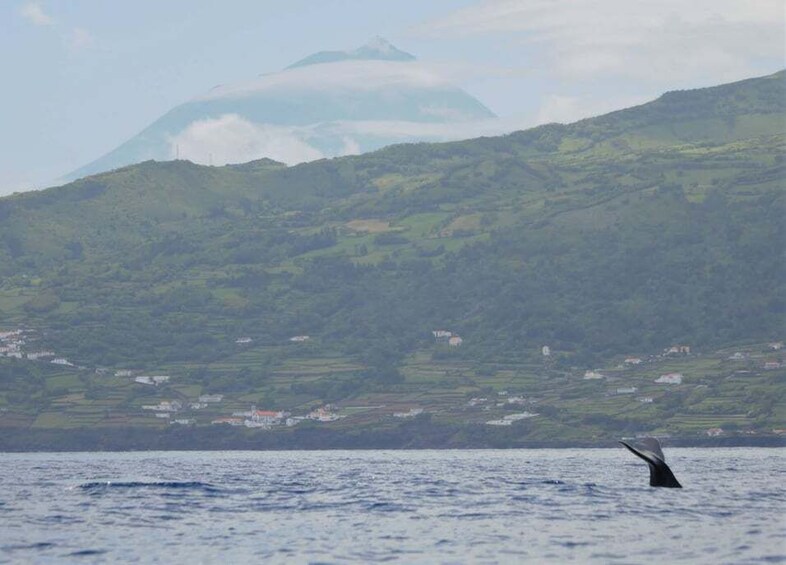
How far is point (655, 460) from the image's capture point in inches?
2820

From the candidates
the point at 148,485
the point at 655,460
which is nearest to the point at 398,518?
the point at 655,460

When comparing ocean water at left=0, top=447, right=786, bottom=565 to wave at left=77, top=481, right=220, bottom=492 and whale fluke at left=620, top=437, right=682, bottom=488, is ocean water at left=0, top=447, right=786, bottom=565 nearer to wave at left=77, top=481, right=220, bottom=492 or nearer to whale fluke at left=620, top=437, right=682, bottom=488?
wave at left=77, top=481, right=220, bottom=492

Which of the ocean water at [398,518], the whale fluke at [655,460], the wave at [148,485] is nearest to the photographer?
the ocean water at [398,518]

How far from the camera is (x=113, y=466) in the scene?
132 meters

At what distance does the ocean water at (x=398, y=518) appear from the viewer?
5047 centimetres

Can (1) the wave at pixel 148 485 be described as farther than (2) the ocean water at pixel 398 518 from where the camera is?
Yes

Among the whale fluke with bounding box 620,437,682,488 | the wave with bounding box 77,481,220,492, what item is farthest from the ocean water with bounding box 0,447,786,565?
the whale fluke with bounding box 620,437,682,488

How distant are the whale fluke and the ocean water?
758mm

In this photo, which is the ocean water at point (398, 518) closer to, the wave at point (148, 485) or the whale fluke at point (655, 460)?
the wave at point (148, 485)

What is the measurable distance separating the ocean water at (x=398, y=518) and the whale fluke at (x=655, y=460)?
758mm

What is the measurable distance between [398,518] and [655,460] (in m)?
14.1

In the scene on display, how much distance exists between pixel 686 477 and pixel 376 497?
25.0m

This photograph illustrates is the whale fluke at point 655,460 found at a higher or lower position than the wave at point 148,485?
higher

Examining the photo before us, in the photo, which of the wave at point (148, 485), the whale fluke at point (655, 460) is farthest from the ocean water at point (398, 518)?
the whale fluke at point (655, 460)
